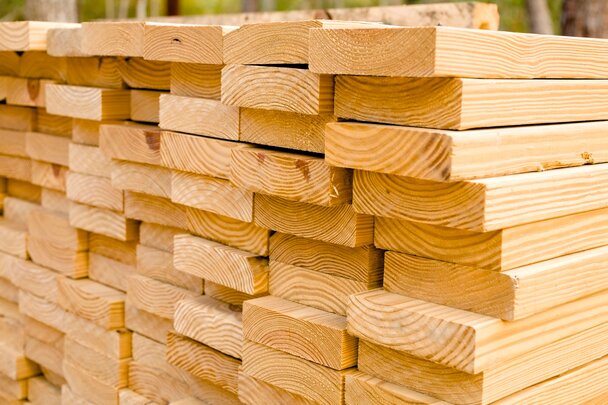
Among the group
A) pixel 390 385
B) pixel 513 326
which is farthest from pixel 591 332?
pixel 390 385

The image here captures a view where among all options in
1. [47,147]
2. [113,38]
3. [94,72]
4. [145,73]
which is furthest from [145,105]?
[47,147]

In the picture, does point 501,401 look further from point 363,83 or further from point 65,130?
point 65,130

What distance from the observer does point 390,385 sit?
264 cm

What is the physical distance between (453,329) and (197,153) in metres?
1.30

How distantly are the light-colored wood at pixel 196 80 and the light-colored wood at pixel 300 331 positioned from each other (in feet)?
2.71

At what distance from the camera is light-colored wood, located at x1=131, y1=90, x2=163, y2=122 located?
3.82 m

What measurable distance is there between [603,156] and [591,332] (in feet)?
1.91

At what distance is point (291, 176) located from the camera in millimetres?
2850

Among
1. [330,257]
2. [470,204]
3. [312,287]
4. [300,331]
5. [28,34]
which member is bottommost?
[300,331]

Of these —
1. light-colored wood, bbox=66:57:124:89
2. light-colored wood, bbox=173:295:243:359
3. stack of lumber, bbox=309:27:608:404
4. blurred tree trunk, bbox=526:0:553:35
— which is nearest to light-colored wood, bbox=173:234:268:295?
light-colored wood, bbox=173:295:243:359

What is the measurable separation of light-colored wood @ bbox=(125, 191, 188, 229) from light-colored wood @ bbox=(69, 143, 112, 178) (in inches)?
8.8

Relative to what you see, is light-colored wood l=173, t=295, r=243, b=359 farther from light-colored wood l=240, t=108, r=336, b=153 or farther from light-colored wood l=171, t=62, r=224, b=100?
light-colored wood l=171, t=62, r=224, b=100

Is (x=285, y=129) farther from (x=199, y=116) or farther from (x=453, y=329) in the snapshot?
(x=453, y=329)

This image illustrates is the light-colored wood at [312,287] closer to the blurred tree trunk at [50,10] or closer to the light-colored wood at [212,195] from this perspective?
the light-colored wood at [212,195]
